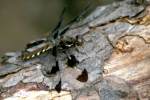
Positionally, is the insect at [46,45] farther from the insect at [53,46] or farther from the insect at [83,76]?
the insect at [83,76]

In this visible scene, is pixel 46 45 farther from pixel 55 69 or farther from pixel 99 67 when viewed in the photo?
pixel 99 67

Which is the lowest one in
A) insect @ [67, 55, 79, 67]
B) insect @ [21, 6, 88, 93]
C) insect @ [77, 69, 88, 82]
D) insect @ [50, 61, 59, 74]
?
insect @ [77, 69, 88, 82]

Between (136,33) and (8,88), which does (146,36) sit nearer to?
(136,33)

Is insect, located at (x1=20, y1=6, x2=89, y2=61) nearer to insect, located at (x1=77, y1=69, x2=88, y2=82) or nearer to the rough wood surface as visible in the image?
the rough wood surface

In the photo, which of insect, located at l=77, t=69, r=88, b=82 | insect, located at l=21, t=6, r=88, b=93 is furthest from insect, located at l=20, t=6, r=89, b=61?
insect, located at l=77, t=69, r=88, b=82

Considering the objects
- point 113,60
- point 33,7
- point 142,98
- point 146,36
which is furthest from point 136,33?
point 33,7

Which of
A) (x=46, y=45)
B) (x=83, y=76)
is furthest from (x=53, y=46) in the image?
(x=83, y=76)

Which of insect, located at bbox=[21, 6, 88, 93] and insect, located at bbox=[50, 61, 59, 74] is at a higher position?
insect, located at bbox=[21, 6, 88, 93]

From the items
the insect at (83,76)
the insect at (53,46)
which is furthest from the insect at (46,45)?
the insect at (83,76)
